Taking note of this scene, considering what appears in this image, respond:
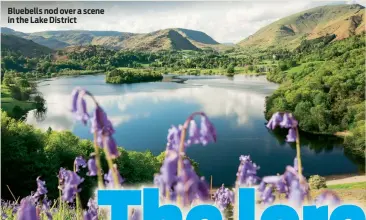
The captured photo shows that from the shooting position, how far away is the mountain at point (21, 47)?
29.7 metres

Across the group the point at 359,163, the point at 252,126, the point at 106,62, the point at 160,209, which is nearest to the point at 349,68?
the point at 252,126

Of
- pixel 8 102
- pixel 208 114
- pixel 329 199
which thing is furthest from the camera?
pixel 208 114

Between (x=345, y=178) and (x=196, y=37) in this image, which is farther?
(x=196, y=37)

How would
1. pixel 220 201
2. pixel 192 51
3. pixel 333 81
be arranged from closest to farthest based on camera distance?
1. pixel 220 201
2. pixel 333 81
3. pixel 192 51

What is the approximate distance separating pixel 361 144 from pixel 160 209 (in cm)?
3158

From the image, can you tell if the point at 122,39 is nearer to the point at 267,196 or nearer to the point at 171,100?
the point at 171,100

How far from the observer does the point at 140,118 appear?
118 ft

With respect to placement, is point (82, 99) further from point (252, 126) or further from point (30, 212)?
point (252, 126)

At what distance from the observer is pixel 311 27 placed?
75.6m

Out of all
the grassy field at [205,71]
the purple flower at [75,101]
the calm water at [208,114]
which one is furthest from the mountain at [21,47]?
the purple flower at [75,101]

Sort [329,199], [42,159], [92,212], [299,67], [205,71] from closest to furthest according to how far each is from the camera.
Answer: [329,199], [92,212], [42,159], [205,71], [299,67]

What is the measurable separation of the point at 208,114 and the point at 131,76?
22.4 ft

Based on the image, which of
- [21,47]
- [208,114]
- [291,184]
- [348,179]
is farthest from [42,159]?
[208,114]

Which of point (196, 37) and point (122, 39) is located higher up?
point (196, 37)
